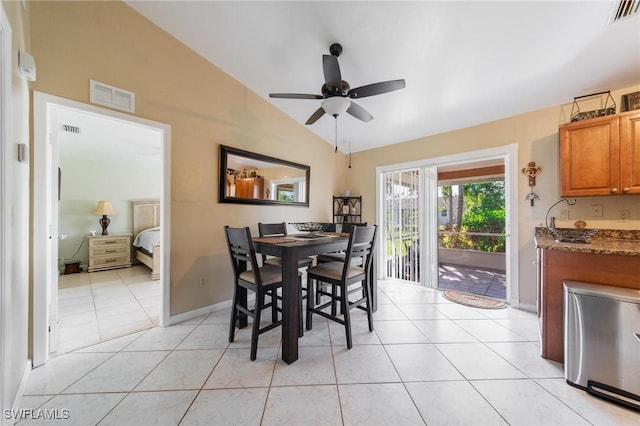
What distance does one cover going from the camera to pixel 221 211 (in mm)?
2818

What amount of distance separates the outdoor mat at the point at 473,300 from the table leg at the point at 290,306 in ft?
7.75

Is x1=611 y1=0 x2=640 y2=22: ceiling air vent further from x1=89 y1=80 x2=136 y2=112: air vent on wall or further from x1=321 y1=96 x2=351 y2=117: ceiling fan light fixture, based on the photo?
x1=89 y1=80 x2=136 y2=112: air vent on wall

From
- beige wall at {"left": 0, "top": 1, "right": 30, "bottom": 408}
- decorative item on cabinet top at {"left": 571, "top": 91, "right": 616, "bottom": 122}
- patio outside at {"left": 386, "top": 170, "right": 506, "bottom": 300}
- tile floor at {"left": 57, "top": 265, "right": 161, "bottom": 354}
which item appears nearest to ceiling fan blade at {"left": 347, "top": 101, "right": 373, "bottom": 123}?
patio outside at {"left": 386, "top": 170, "right": 506, "bottom": 300}

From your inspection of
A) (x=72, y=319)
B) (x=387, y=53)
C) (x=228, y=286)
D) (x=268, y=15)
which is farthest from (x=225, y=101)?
(x=72, y=319)

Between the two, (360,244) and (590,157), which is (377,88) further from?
(590,157)

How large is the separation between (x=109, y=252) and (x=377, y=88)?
229 inches

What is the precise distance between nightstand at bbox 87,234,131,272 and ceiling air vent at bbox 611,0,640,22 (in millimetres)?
7237

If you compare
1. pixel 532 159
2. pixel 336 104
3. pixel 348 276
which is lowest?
pixel 348 276

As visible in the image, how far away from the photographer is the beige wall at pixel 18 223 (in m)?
1.30

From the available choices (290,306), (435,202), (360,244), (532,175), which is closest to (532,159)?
(532,175)

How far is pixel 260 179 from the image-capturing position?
3.22 meters

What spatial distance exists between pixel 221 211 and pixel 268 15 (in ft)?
6.71

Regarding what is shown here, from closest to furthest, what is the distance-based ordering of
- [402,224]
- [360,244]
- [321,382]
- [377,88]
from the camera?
Result: [321,382] → [377,88] → [360,244] → [402,224]

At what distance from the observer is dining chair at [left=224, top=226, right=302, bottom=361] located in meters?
1.81
